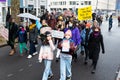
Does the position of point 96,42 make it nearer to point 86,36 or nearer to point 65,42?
point 86,36

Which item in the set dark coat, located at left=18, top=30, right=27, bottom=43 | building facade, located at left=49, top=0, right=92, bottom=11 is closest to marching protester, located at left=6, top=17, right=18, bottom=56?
dark coat, located at left=18, top=30, right=27, bottom=43

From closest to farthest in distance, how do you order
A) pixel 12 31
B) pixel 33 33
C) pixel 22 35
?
pixel 33 33
pixel 22 35
pixel 12 31

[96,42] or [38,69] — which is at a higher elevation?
[96,42]

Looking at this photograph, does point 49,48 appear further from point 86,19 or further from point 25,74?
point 86,19

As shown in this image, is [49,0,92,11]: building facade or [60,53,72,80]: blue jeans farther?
[49,0,92,11]: building facade

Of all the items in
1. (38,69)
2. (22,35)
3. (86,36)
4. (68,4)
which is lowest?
(38,69)

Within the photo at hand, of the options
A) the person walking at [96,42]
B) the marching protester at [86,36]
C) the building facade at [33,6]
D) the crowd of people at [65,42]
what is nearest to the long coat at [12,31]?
the crowd of people at [65,42]

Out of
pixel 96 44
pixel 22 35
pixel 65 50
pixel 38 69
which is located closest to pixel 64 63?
pixel 65 50

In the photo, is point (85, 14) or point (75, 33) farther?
point (85, 14)

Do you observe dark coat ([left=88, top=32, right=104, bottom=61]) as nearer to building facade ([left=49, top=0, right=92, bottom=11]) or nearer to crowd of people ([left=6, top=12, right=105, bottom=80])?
crowd of people ([left=6, top=12, right=105, bottom=80])

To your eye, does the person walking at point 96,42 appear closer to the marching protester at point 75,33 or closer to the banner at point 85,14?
the marching protester at point 75,33

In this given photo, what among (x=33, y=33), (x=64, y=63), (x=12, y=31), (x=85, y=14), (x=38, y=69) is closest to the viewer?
(x=64, y=63)

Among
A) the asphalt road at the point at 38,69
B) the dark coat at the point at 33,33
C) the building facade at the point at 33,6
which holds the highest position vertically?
the building facade at the point at 33,6

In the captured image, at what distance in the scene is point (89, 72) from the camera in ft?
34.7
